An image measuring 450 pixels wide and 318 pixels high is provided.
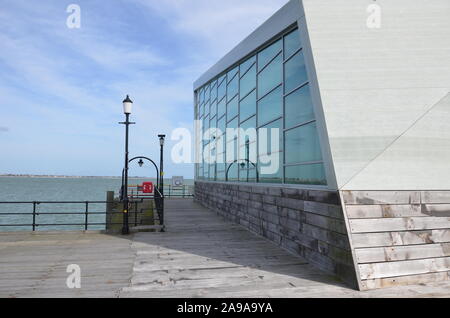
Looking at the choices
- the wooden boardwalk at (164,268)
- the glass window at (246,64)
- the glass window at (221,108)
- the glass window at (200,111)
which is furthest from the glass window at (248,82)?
the glass window at (200,111)

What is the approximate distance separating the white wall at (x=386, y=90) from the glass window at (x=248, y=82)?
16.7 ft

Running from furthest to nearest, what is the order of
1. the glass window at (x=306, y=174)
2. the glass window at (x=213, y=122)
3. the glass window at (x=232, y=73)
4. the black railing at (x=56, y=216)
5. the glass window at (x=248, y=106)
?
1. the glass window at (x=213, y=122)
2. the glass window at (x=232, y=73)
3. the glass window at (x=248, y=106)
4. the black railing at (x=56, y=216)
5. the glass window at (x=306, y=174)

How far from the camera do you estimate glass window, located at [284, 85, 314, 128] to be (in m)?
8.74

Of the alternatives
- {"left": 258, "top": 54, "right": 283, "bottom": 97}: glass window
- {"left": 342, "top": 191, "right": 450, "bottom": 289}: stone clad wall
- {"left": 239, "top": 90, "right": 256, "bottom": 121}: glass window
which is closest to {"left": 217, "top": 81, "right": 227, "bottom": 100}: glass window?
{"left": 239, "top": 90, "right": 256, "bottom": 121}: glass window

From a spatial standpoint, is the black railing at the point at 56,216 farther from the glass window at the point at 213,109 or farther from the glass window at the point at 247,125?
the glass window at the point at 213,109

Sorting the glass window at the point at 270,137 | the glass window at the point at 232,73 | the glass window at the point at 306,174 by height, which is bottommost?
the glass window at the point at 306,174

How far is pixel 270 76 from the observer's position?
1161 cm

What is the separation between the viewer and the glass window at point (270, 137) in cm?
1074

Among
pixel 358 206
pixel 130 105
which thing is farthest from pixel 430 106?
pixel 130 105

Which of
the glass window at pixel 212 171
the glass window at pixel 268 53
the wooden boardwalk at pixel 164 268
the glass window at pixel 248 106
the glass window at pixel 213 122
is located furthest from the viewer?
the glass window at pixel 213 122

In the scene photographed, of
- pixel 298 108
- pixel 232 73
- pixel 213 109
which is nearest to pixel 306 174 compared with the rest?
pixel 298 108

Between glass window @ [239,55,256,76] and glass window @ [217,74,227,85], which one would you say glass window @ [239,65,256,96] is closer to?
glass window @ [239,55,256,76]

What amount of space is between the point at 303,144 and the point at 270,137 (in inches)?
98.5
